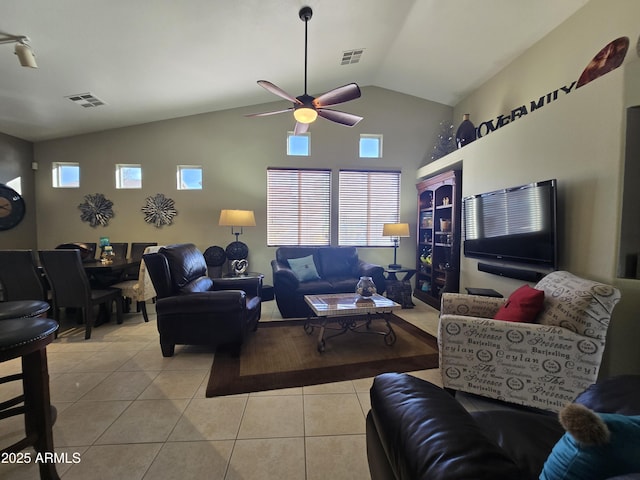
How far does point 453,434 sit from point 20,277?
4.38 m

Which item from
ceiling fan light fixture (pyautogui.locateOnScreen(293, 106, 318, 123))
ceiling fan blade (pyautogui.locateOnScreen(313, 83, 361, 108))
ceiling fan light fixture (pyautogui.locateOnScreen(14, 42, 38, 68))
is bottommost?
ceiling fan light fixture (pyautogui.locateOnScreen(293, 106, 318, 123))

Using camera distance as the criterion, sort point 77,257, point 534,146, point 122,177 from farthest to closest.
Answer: point 122,177, point 77,257, point 534,146

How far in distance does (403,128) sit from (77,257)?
5298 millimetres

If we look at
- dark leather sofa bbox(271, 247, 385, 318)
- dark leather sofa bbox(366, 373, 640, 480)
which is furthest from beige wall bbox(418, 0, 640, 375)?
dark leather sofa bbox(271, 247, 385, 318)

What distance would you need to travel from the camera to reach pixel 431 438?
2.40 feet

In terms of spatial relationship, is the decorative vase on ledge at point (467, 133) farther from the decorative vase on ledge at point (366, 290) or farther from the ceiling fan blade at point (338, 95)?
the decorative vase on ledge at point (366, 290)

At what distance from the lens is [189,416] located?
1789 millimetres

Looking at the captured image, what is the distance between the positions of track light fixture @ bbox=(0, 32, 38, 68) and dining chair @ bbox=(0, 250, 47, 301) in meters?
1.87

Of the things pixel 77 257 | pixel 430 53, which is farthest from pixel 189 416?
pixel 430 53

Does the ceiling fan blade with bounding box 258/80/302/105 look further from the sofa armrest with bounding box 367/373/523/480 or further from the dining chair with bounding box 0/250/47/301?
the dining chair with bounding box 0/250/47/301

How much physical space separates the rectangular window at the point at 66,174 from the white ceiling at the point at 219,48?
50 cm

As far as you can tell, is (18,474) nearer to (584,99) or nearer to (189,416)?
(189,416)

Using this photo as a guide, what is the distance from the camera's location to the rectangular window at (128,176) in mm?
4789

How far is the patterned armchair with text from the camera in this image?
64.2 inches
